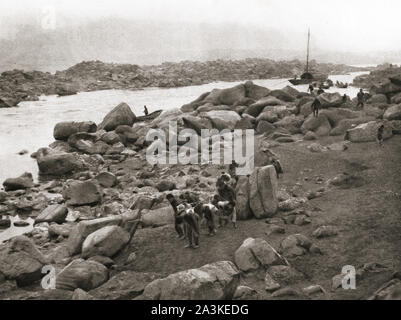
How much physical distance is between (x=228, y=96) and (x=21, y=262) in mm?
22147

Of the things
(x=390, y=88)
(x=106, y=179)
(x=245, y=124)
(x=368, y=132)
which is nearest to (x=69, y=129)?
(x=106, y=179)

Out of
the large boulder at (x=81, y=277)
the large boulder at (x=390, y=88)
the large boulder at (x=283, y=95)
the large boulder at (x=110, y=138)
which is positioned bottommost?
the large boulder at (x=81, y=277)

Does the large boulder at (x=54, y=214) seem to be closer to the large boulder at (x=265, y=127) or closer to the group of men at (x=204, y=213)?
the group of men at (x=204, y=213)

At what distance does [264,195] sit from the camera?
1100 centimetres

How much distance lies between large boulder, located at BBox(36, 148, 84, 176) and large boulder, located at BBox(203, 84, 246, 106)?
1329 centimetres

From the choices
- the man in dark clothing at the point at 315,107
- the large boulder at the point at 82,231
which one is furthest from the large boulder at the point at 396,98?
the large boulder at the point at 82,231

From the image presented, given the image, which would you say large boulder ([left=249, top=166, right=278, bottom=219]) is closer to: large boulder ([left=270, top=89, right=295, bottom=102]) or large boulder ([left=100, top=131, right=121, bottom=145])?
large boulder ([left=100, top=131, right=121, bottom=145])

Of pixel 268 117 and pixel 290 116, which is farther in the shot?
pixel 268 117

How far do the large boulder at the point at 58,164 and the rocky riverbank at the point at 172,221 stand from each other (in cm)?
5

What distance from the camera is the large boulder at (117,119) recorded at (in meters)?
25.3

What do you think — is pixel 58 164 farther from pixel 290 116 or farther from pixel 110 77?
pixel 110 77

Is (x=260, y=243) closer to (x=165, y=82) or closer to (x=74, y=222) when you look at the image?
(x=74, y=222)
